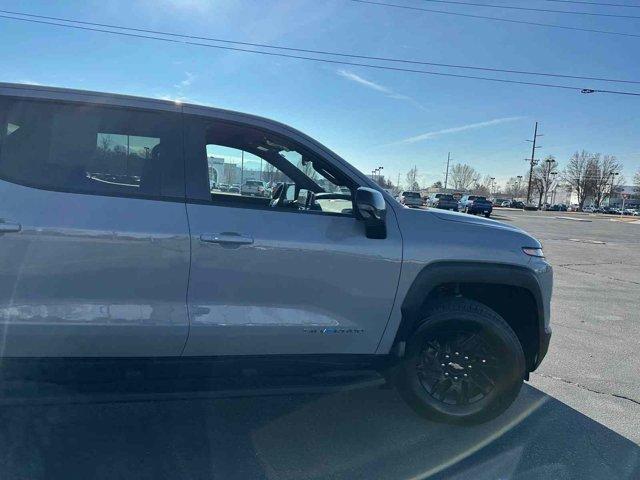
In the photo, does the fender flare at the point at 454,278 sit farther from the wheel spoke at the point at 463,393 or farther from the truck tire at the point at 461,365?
the wheel spoke at the point at 463,393

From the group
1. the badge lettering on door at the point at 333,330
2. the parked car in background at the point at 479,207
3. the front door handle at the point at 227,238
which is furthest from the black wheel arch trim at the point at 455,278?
the parked car in background at the point at 479,207

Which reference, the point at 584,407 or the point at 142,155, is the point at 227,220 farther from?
the point at 584,407

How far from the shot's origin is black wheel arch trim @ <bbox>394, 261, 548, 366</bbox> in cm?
312

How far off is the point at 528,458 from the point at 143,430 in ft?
7.73

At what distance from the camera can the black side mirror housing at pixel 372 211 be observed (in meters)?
2.85

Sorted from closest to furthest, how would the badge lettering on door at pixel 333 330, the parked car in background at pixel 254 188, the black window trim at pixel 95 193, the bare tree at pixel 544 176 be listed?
the black window trim at pixel 95 193 → the badge lettering on door at pixel 333 330 → the parked car in background at pixel 254 188 → the bare tree at pixel 544 176

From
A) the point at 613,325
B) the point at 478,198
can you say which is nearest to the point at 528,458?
the point at 613,325

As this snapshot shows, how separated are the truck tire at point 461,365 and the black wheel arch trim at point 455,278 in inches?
5.0

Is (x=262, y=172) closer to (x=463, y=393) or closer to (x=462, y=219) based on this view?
(x=462, y=219)

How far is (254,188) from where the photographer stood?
143 inches

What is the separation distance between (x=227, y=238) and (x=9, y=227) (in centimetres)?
105

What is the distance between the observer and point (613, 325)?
6.30 m

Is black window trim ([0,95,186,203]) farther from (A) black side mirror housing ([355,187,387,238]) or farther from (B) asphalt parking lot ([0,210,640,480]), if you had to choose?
(B) asphalt parking lot ([0,210,640,480])

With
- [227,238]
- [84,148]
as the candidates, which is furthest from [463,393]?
[84,148]
